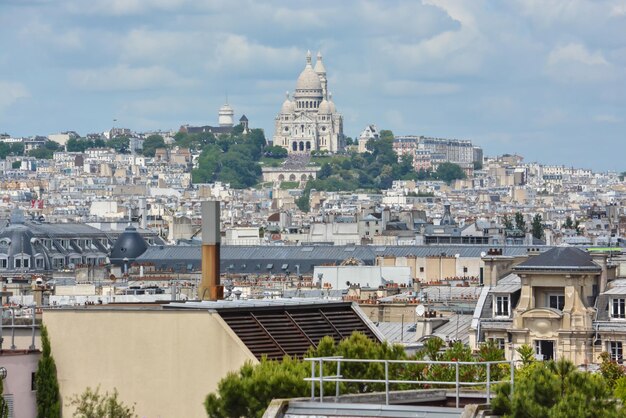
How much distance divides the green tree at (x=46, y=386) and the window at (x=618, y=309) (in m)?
13.7

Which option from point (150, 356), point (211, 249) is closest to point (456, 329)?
point (211, 249)

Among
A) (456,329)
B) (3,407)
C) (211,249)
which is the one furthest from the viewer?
(456,329)

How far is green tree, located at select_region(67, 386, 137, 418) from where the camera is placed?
1894 cm

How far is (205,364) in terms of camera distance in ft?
62.1

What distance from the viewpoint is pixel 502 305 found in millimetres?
33094

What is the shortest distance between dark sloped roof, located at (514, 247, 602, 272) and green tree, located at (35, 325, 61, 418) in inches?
516

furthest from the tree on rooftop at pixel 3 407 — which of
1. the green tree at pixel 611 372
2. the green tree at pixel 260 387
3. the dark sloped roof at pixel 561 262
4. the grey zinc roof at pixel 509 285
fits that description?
the grey zinc roof at pixel 509 285

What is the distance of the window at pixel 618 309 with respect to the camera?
32.1 m

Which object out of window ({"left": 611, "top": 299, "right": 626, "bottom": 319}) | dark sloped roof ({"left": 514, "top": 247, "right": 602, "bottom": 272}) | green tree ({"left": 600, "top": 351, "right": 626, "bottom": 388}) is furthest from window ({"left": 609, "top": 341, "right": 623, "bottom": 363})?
green tree ({"left": 600, "top": 351, "right": 626, "bottom": 388})

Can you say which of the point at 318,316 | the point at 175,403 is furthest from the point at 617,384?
the point at 175,403

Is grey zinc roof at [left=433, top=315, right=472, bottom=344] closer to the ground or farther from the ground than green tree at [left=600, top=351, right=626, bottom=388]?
farther from the ground

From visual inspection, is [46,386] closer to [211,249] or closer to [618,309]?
[211,249]

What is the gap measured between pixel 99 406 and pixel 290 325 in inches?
78.5

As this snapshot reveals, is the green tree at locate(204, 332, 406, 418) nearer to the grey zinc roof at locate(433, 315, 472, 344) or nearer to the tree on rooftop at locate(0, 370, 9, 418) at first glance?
the tree on rooftop at locate(0, 370, 9, 418)
